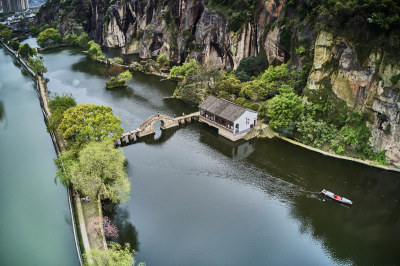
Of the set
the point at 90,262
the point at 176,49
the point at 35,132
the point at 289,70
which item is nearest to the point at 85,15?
the point at 176,49

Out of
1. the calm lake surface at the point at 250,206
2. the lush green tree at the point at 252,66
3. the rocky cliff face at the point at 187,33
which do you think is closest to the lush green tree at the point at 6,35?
the rocky cliff face at the point at 187,33

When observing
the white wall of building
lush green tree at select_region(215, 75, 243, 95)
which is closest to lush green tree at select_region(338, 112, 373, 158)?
the white wall of building

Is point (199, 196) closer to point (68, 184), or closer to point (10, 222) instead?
point (68, 184)

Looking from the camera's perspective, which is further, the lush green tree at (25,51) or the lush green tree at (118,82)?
the lush green tree at (25,51)

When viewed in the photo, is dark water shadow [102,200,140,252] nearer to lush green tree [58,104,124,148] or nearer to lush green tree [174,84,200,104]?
lush green tree [58,104,124,148]

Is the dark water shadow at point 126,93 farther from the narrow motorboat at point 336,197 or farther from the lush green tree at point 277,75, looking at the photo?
the narrow motorboat at point 336,197

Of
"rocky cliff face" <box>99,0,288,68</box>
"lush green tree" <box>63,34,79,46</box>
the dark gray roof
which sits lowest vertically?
the dark gray roof

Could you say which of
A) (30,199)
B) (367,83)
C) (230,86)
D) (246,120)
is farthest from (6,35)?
(367,83)
